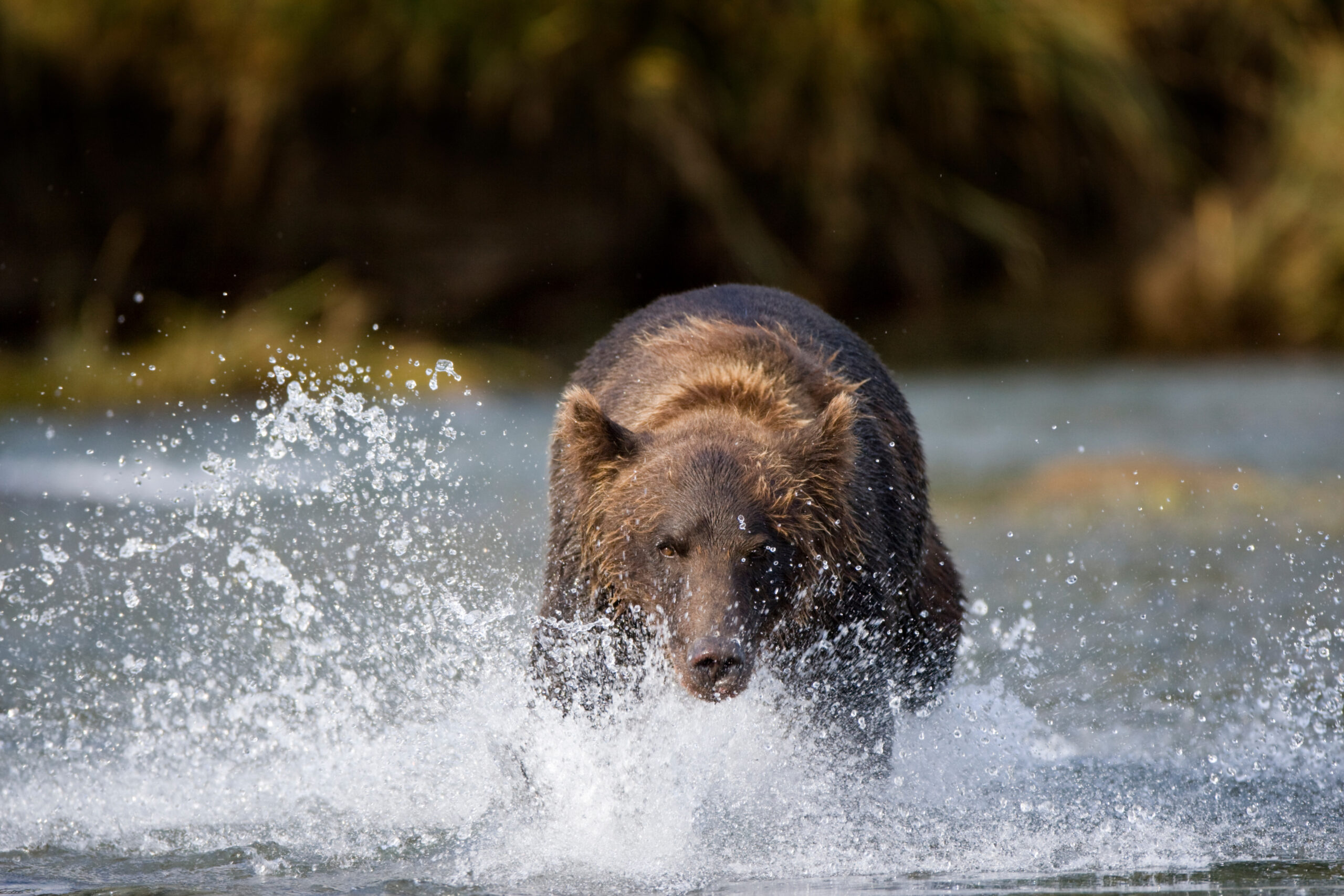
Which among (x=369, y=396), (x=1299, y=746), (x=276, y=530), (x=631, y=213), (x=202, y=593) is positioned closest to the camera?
(x=1299, y=746)

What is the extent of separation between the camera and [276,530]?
28.6ft

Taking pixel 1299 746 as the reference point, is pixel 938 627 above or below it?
above

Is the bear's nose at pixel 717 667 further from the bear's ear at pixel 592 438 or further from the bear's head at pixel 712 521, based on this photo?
the bear's ear at pixel 592 438

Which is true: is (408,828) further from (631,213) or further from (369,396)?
(631,213)

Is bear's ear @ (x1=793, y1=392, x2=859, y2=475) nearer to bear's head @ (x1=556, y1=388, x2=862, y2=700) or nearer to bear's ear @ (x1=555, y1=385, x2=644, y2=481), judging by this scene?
bear's head @ (x1=556, y1=388, x2=862, y2=700)

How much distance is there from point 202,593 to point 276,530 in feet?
2.98

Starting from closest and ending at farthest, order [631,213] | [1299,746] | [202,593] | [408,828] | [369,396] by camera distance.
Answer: [408,828]
[1299,746]
[202,593]
[369,396]
[631,213]

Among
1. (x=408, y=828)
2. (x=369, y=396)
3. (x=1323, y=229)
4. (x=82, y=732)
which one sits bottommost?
(x=408, y=828)

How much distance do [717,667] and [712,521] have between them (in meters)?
0.43

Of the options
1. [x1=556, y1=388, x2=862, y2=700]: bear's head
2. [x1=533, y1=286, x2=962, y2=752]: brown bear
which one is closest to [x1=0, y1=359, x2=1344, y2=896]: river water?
[x1=533, y1=286, x2=962, y2=752]: brown bear

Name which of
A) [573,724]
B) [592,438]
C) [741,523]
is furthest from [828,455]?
[573,724]

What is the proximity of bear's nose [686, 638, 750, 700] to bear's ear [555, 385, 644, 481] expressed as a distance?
67cm

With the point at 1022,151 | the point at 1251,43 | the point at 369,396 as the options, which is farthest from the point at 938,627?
the point at 1251,43

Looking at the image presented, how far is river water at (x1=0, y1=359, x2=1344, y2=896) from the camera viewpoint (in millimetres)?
4137
